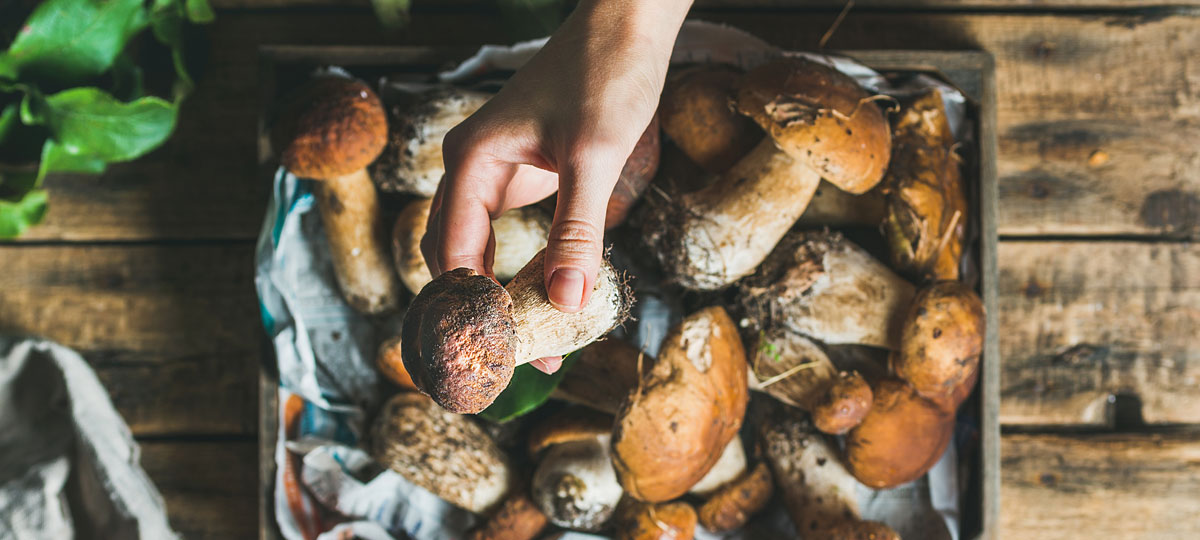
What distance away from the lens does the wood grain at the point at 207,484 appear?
1.86 metres

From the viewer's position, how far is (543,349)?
1062mm

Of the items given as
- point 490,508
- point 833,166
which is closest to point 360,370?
point 490,508

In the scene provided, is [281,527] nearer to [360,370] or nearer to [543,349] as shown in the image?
[360,370]

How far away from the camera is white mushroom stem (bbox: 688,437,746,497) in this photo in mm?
1616

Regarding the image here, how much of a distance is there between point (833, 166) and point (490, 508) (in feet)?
3.35

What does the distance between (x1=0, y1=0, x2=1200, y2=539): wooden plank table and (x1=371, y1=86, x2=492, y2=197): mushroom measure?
330 mm

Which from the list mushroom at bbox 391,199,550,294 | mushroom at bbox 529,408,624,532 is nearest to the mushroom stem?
mushroom at bbox 391,199,550,294

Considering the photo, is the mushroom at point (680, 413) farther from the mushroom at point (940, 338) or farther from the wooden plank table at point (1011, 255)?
the wooden plank table at point (1011, 255)

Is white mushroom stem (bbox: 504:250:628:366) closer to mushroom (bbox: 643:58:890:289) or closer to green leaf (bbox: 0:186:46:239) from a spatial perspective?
mushroom (bbox: 643:58:890:289)

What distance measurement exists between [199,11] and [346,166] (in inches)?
22.7

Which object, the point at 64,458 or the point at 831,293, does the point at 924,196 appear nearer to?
the point at 831,293

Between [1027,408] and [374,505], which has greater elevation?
[374,505]

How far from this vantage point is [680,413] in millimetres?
1301

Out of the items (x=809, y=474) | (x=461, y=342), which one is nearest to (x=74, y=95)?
(x=461, y=342)
